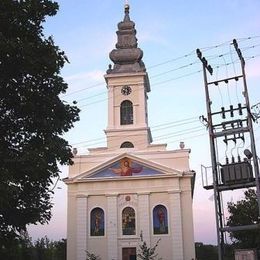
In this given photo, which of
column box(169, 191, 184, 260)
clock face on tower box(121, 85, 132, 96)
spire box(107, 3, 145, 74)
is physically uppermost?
spire box(107, 3, 145, 74)

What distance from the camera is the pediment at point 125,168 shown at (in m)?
44.2

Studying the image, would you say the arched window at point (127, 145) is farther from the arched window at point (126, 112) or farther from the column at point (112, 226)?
the column at point (112, 226)

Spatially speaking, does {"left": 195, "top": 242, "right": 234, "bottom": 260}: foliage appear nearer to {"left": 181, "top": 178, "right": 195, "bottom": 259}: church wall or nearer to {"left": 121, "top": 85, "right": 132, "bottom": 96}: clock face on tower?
{"left": 181, "top": 178, "right": 195, "bottom": 259}: church wall

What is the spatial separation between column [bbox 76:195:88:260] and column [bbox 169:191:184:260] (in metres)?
7.54

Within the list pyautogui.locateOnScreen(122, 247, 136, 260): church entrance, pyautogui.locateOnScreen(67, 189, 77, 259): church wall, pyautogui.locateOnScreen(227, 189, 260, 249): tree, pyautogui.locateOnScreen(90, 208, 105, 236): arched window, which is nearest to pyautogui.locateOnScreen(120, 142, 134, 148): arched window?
pyautogui.locateOnScreen(67, 189, 77, 259): church wall

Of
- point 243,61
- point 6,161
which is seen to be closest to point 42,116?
point 6,161

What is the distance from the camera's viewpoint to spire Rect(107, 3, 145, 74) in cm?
5075

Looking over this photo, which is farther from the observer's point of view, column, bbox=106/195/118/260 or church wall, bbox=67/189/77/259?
church wall, bbox=67/189/77/259

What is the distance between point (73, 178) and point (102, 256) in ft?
24.1

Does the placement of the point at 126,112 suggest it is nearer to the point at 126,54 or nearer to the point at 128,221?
the point at 126,54

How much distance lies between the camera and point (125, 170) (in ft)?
146

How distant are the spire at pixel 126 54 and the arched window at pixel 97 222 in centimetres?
1456

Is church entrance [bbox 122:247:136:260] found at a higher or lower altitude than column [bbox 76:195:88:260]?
lower

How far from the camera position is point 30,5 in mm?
17016
